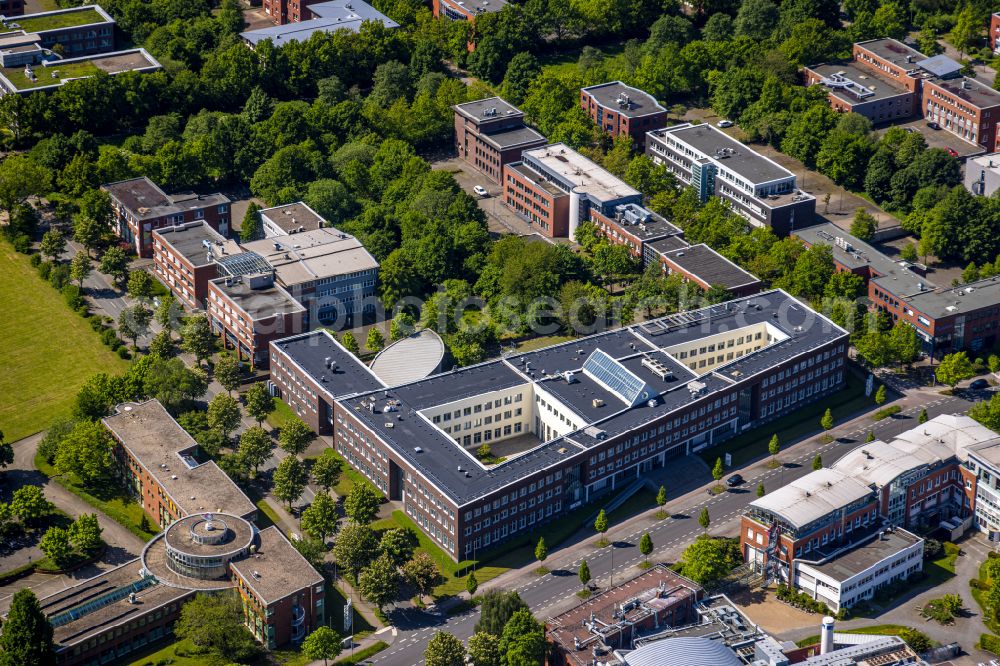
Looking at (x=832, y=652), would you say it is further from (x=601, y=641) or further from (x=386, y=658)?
(x=386, y=658)

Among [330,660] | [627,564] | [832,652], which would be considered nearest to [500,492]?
[627,564]

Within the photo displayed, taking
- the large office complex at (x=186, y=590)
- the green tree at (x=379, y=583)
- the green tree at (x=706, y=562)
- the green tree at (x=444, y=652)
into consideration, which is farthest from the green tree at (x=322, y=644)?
the green tree at (x=706, y=562)

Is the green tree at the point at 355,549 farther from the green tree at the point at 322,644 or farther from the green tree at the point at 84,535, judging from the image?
the green tree at the point at 84,535

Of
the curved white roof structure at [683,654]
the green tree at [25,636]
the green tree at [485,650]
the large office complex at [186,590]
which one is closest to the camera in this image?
the curved white roof structure at [683,654]

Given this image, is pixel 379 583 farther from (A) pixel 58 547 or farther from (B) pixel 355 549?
(A) pixel 58 547

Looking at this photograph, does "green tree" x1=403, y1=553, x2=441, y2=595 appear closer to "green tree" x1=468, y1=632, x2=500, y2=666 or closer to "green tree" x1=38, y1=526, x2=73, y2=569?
"green tree" x1=468, y1=632, x2=500, y2=666
